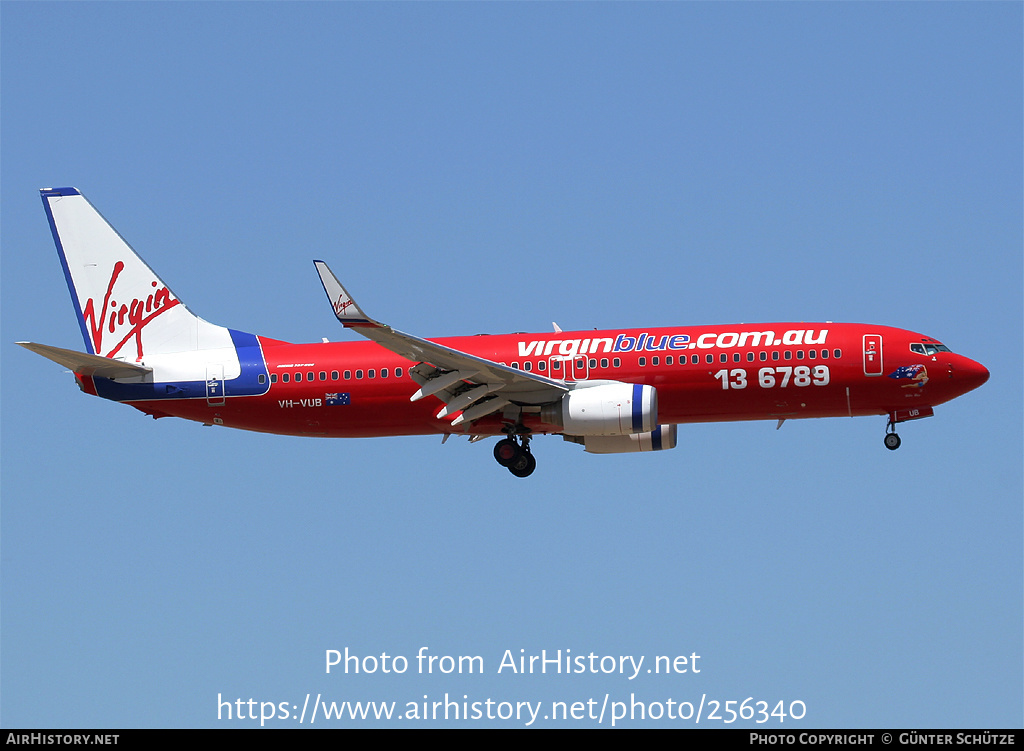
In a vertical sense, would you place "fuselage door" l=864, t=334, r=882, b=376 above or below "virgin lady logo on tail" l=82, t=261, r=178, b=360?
below

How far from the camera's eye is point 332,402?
171ft

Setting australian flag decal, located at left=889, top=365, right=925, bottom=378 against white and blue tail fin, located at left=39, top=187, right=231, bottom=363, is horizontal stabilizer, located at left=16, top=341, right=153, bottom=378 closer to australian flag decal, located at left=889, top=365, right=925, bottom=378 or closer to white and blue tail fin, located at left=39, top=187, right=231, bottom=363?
white and blue tail fin, located at left=39, top=187, right=231, bottom=363

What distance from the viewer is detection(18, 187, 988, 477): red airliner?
49688mm

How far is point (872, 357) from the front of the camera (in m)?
49.8

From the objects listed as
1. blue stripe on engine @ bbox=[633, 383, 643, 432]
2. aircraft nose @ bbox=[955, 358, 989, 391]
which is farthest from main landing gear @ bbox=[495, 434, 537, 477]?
aircraft nose @ bbox=[955, 358, 989, 391]

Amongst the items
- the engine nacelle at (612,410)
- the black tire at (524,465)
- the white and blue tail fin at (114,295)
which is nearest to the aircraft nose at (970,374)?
the engine nacelle at (612,410)

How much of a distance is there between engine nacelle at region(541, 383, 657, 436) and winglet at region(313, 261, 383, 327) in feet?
26.8

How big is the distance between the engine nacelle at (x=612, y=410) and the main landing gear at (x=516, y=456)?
7.32ft

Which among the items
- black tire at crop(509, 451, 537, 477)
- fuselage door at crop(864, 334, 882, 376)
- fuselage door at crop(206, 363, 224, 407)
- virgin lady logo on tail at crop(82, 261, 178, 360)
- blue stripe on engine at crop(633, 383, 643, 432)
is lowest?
black tire at crop(509, 451, 537, 477)

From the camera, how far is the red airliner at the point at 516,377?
1956 inches
